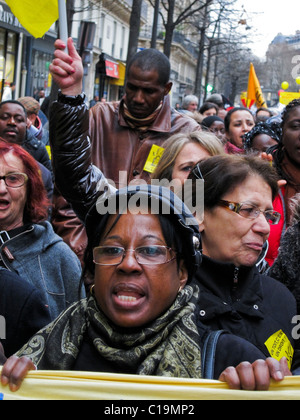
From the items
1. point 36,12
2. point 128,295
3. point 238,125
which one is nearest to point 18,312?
point 128,295

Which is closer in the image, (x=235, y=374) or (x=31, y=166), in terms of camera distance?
(x=235, y=374)

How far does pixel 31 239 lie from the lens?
3.30m

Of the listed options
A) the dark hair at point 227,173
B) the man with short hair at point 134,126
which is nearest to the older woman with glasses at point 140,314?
the dark hair at point 227,173

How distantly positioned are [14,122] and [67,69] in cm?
360

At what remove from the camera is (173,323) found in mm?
2020

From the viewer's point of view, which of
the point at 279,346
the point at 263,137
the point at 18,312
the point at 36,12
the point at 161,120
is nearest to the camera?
the point at 279,346

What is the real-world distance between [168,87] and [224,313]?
2.43 metres

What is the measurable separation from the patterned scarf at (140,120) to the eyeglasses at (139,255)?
2309mm

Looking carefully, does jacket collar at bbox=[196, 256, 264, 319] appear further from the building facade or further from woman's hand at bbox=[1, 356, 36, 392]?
the building facade

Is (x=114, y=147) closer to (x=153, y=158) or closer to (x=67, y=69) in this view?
(x=153, y=158)

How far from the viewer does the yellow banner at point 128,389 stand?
1800 millimetres

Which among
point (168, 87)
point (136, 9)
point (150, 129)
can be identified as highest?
point (136, 9)

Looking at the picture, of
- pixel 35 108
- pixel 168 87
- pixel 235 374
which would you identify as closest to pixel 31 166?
pixel 168 87
